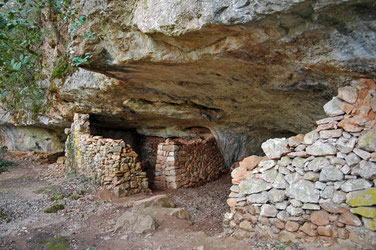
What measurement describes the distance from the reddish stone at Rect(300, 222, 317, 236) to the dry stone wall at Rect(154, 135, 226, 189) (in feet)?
14.3

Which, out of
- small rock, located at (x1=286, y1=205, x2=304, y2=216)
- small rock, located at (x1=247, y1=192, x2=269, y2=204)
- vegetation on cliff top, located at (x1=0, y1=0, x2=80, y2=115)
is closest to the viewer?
small rock, located at (x1=286, y1=205, x2=304, y2=216)

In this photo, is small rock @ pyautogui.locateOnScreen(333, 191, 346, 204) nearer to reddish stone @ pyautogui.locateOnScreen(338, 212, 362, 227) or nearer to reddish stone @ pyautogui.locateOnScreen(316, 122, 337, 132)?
reddish stone @ pyautogui.locateOnScreen(338, 212, 362, 227)

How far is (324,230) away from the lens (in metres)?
2.96

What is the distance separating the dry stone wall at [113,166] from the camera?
6359mm

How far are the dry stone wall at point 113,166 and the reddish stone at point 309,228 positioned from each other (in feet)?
13.5

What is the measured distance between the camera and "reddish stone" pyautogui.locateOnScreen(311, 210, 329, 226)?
117 inches

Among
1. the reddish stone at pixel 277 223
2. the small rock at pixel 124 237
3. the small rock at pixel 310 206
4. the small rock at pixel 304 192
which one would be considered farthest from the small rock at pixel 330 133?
the small rock at pixel 124 237

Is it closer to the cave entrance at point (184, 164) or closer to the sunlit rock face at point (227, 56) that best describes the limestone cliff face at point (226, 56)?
the sunlit rock face at point (227, 56)

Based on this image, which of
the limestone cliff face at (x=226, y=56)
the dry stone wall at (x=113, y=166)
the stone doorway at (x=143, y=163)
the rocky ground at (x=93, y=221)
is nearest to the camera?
the limestone cliff face at (x=226, y=56)

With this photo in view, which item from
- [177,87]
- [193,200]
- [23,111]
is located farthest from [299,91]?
[23,111]

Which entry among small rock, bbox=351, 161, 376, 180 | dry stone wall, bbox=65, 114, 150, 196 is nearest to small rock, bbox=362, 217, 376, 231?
small rock, bbox=351, 161, 376, 180

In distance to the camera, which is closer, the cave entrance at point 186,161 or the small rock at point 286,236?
the small rock at point 286,236

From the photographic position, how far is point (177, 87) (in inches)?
218

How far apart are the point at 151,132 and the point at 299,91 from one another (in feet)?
22.6
